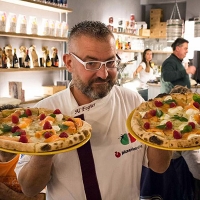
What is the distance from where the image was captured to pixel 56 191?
4.67 ft

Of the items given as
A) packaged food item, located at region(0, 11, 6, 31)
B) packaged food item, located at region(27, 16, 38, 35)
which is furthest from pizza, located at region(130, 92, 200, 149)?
packaged food item, located at region(27, 16, 38, 35)

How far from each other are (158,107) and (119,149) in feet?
0.96

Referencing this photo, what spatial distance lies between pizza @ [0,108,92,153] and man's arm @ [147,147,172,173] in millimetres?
382

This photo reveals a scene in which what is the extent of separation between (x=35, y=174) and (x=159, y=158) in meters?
0.57

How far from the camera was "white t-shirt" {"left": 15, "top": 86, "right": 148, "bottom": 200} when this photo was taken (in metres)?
1.41

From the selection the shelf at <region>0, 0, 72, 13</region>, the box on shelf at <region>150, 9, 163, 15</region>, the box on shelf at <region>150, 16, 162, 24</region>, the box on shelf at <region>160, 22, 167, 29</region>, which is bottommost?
the shelf at <region>0, 0, 72, 13</region>

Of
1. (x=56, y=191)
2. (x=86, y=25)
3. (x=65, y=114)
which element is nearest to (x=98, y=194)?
(x=56, y=191)

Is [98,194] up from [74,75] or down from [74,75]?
down

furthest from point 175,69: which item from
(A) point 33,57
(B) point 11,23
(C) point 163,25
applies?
(C) point 163,25

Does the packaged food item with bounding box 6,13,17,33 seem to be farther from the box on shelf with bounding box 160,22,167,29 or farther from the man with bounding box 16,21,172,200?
the box on shelf with bounding box 160,22,167,29

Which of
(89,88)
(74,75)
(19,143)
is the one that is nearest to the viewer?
(19,143)

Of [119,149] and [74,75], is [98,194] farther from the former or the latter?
[74,75]

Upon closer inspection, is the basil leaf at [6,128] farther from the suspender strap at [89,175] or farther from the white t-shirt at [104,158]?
the suspender strap at [89,175]

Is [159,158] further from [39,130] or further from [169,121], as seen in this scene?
[39,130]
